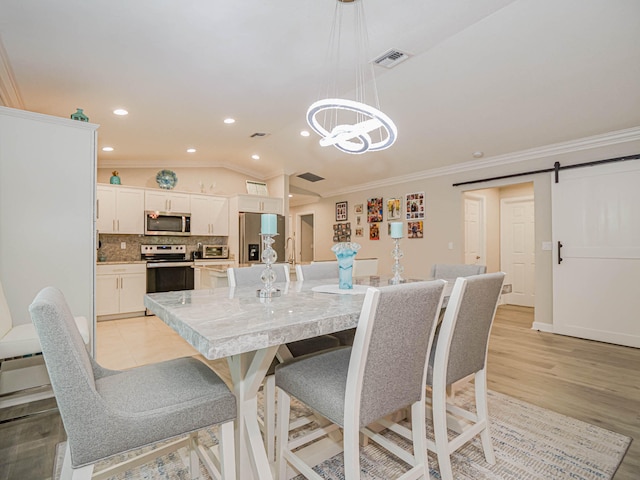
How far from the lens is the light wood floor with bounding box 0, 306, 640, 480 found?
1822 mm

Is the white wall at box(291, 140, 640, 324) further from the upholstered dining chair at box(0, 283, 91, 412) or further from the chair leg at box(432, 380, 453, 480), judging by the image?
the upholstered dining chair at box(0, 283, 91, 412)

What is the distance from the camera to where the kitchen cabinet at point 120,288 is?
502 cm

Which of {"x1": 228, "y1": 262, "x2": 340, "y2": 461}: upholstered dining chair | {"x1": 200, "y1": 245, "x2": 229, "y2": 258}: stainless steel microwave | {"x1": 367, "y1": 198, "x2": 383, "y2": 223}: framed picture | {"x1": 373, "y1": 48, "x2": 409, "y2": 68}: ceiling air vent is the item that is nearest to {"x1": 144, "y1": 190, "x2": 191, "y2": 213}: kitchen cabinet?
{"x1": 200, "y1": 245, "x2": 229, "y2": 258}: stainless steel microwave

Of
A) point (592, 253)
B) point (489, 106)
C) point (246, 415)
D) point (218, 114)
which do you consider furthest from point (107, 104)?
point (592, 253)

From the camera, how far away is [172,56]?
2752 mm

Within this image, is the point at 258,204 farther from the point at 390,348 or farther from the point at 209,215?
the point at 390,348

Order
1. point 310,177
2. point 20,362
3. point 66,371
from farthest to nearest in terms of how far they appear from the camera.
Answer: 1. point 310,177
2. point 20,362
3. point 66,371

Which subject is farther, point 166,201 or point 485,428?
point 166,201

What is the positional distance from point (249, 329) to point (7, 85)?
3.51 meters

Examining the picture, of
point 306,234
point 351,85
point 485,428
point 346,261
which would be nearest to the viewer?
point 485,428

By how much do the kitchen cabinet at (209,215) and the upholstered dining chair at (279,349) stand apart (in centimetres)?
396

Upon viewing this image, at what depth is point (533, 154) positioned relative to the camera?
428 centimetres

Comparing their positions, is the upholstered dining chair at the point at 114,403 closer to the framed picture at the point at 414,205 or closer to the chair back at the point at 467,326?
the chair back at the point at 467,326

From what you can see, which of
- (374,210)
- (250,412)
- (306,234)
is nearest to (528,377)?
(250,412)
